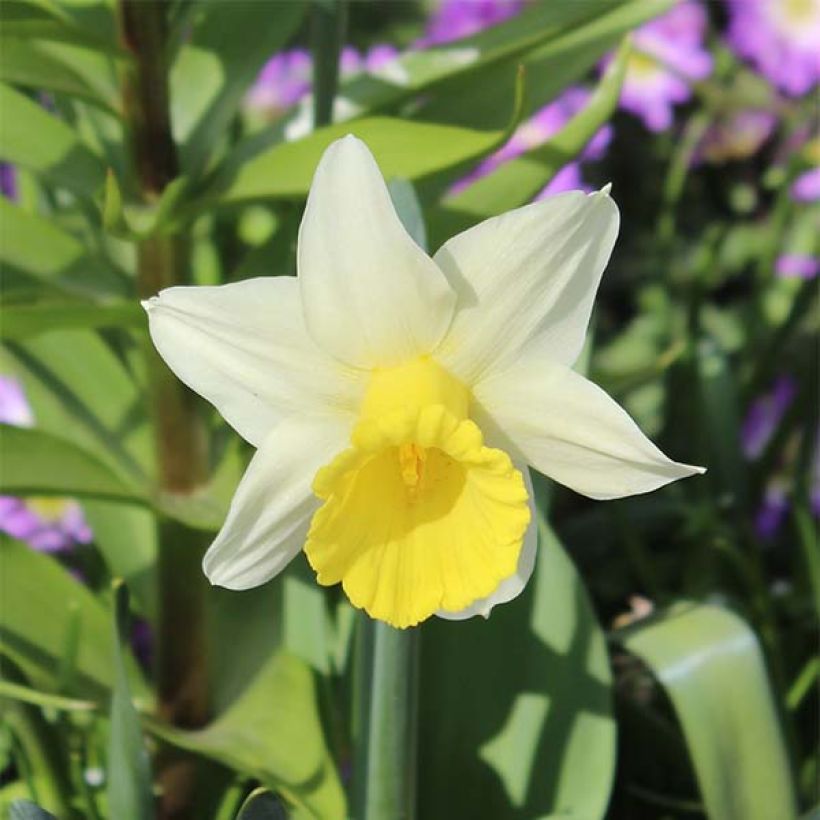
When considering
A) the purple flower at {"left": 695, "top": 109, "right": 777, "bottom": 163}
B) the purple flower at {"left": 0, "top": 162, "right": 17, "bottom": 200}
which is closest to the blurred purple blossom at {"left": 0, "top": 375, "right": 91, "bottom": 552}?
the purple flower at {"left": 0, "top": 162, "right": 17, "bottom": 200}

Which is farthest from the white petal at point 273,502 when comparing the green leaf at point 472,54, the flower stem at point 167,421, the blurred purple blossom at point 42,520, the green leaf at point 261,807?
the blurred purple blossom at point 42,520

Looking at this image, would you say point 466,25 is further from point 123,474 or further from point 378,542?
point 378,542

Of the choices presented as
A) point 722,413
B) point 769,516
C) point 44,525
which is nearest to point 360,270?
point 722,413

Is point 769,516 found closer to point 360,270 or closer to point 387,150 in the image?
point 387,150

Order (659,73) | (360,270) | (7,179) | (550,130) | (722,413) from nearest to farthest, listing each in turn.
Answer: (360,270)
(722,413)
(7,179)
(550,130)
(659,73)

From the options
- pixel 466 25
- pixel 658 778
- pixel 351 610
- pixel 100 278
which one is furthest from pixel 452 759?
pixel 466 25

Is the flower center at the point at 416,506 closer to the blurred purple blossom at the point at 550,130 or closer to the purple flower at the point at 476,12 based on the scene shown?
the blurred purple blossom at the point at 550,130
